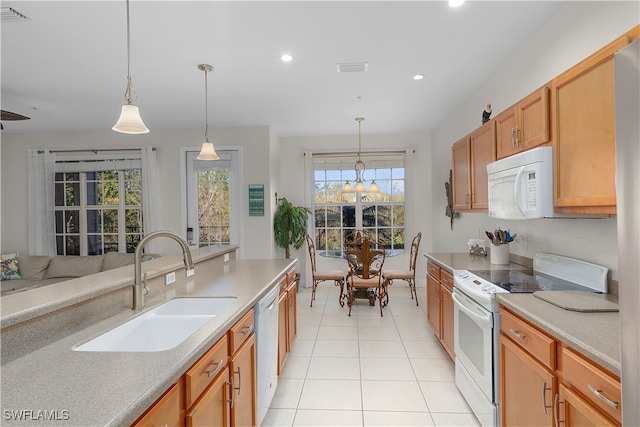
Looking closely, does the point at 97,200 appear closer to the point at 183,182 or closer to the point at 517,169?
the point at 183,182

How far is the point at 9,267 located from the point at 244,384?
490 centimetres

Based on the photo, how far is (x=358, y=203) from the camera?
19.5 feet

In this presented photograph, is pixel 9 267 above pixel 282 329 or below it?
above

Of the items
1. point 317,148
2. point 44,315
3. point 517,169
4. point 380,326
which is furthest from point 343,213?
point 44,315

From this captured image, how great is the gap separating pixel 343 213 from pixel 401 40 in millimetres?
3685

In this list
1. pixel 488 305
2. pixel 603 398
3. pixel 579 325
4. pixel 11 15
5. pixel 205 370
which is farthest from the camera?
pixel 11 15

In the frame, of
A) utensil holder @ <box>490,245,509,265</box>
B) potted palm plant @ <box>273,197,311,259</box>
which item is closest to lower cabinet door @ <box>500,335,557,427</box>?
utensil holder @ <box>490,245,509,265</box>

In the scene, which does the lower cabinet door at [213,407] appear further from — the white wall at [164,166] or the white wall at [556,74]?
the white wall at [164,166]

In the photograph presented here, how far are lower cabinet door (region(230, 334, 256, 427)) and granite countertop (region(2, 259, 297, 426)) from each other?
273mm

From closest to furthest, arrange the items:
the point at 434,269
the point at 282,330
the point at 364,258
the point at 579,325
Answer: the point at 579,325 < the point at 282,330 < the point at 434,269 < the point at 364,258

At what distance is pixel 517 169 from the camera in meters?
2.01

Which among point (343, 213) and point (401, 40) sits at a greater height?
point (401, 40)

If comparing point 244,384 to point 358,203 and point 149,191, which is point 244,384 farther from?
point 358,203

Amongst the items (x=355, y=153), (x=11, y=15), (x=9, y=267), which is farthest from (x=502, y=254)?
(x=9, y=267)
